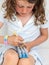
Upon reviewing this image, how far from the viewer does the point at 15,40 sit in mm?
1231

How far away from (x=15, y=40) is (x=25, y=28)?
0.44 feet

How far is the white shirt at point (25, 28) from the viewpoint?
52.3 inches

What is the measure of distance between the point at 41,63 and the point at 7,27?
12.8 inches

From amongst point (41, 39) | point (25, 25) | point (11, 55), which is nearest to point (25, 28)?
point (25, 25)

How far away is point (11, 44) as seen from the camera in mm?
1302

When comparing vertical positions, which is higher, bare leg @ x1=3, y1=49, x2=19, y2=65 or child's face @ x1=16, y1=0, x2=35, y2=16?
child's face @ x1=16, y1=0, x2=35, y2=16

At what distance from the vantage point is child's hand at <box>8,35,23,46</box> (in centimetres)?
123

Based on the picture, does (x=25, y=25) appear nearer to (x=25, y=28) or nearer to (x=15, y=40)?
(x=25, y=28)

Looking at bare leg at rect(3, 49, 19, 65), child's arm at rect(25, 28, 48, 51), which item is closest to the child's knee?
bare leg at rect(3, 49, 19, 65)

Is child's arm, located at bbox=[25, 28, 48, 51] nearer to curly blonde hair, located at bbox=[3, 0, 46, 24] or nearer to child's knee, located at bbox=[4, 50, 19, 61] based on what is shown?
curly blonde hair, located at bbox=[3, 0, 46, 24]

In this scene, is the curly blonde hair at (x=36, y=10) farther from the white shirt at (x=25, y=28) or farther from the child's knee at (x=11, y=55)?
the child's knee at (x=11, y=55)

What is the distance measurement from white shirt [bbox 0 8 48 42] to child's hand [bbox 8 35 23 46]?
0.29ft

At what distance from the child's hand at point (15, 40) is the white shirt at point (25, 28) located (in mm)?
88

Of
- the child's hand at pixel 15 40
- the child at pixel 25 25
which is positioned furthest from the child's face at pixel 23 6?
the child's hand at pixel 15 40
